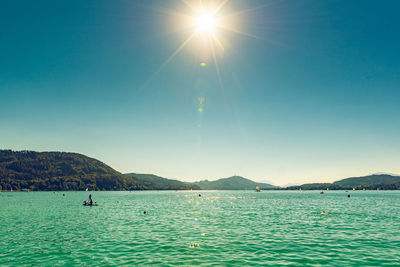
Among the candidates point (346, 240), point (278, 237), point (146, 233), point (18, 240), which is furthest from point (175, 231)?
point (346, 240)

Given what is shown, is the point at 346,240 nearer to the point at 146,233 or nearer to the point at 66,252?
the point at 146,233

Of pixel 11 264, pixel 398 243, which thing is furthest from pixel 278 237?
pixel 11 264

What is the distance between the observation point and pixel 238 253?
2530 centimetres

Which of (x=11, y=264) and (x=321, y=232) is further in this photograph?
(x=321, y=232)

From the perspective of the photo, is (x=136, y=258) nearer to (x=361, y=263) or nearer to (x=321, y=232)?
(x=361, y=263)

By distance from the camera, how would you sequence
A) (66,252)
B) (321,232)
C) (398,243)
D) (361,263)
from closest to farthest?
(361,263), (66,252), (398,243), (321,232)

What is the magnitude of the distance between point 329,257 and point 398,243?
12.4 meters

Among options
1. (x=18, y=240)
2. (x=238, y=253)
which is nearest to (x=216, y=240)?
(x=238, y=253)

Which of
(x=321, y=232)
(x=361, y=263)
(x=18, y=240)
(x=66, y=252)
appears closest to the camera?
(x=361, y=263)

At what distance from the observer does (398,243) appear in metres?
29.5

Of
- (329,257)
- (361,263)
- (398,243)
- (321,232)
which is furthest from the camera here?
(321,232)

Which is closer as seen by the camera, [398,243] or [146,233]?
[398,243]

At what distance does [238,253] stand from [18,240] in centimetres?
2762

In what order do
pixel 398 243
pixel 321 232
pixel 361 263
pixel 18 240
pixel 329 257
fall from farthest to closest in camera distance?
pixel 321 232
pixel 18 240
pixel 398 243
pixel 329 257
pixel 361 263
